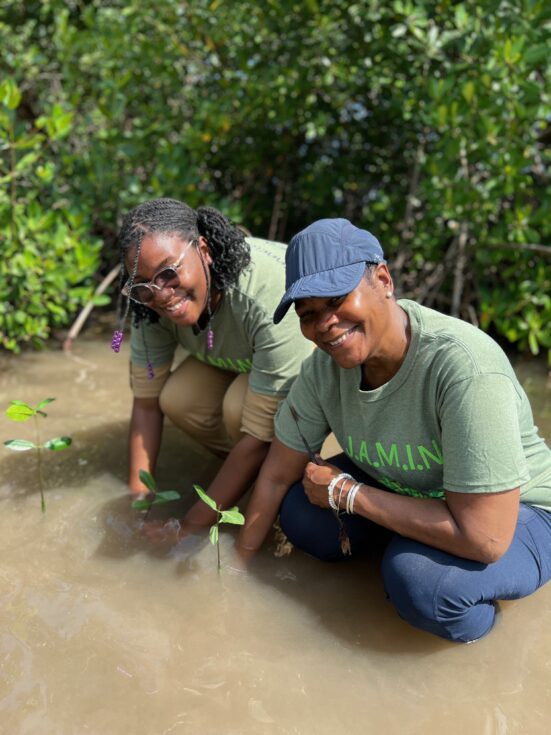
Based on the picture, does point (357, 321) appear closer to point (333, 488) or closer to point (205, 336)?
point (333, 488)

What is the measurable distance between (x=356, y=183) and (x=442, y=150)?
1.18 m

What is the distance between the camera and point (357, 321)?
1860 millimetres

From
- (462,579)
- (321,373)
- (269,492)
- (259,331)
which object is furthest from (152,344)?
(462,579)

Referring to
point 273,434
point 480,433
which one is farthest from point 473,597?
point 273,434

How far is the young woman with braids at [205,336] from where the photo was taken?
236 centimetres

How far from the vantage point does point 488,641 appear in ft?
7.00

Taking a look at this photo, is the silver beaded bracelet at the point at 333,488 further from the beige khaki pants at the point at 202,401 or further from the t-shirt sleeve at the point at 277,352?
the beige khaki pants at the point at 202,401

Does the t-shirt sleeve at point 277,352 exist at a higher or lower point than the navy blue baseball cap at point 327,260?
lower

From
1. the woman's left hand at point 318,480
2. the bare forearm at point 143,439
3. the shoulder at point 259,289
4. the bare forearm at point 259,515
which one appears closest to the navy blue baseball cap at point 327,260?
the woman's left hand at point 318,480

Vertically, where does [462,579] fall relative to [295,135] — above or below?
below

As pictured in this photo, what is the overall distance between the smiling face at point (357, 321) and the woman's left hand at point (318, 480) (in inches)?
15.4

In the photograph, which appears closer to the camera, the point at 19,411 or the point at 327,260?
the point at 327,260

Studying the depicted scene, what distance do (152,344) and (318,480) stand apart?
1.05 m

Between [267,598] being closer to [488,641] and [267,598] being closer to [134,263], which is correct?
[488,641]
